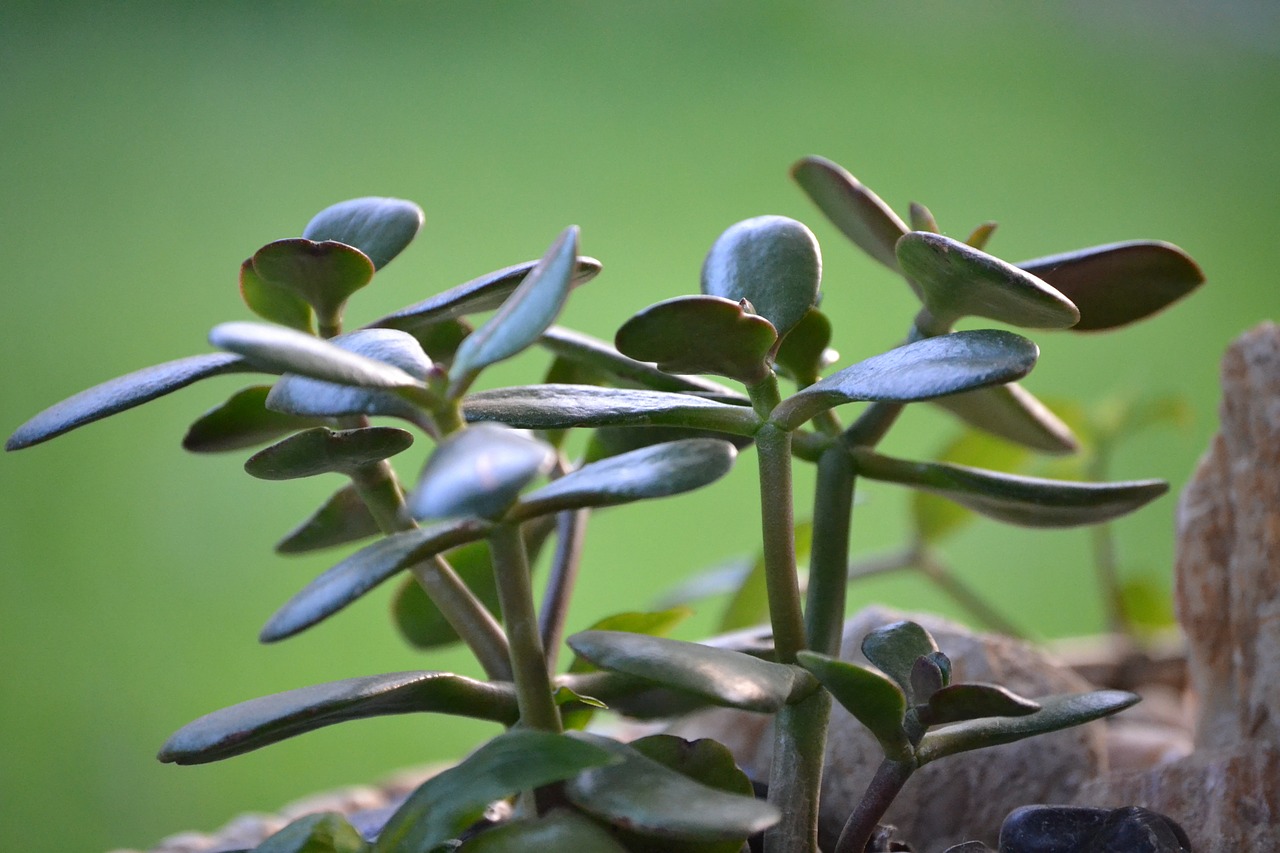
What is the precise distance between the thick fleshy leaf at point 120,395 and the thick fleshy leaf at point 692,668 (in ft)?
0.65

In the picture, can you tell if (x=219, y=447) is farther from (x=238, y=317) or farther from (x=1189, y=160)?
(x=1189, y=160)

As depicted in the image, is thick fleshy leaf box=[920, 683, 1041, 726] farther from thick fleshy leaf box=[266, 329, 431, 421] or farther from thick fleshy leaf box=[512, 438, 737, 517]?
thick fleshy leaf box=[266, 329, 431, 421]

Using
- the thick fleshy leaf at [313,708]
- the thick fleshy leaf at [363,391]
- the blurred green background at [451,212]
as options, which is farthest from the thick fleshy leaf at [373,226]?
the blurred green background at [451,212]

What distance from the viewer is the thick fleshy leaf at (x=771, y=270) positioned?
50cm

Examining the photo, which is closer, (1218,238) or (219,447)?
(219,447)

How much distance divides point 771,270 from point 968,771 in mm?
368

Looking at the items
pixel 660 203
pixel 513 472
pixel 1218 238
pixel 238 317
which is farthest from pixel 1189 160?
pixel 513 472

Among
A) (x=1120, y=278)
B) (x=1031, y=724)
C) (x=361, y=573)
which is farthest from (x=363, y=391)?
(x=1120, y=278)

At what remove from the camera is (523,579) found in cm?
46

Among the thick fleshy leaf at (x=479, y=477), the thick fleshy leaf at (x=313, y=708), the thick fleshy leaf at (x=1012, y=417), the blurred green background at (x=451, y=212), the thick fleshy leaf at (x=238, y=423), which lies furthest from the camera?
the blurred green background at (x=451, y=212)

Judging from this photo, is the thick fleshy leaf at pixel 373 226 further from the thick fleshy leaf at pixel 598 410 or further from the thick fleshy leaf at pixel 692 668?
the thick fleshy leaf at pixel 692 668

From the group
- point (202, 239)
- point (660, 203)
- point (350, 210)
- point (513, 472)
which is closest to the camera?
point (513, 472)

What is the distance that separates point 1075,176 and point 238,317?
1.78 metres

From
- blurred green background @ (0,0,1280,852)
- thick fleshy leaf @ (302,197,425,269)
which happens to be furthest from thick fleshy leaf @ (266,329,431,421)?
blurred green background @ (0,0,1280,852)
